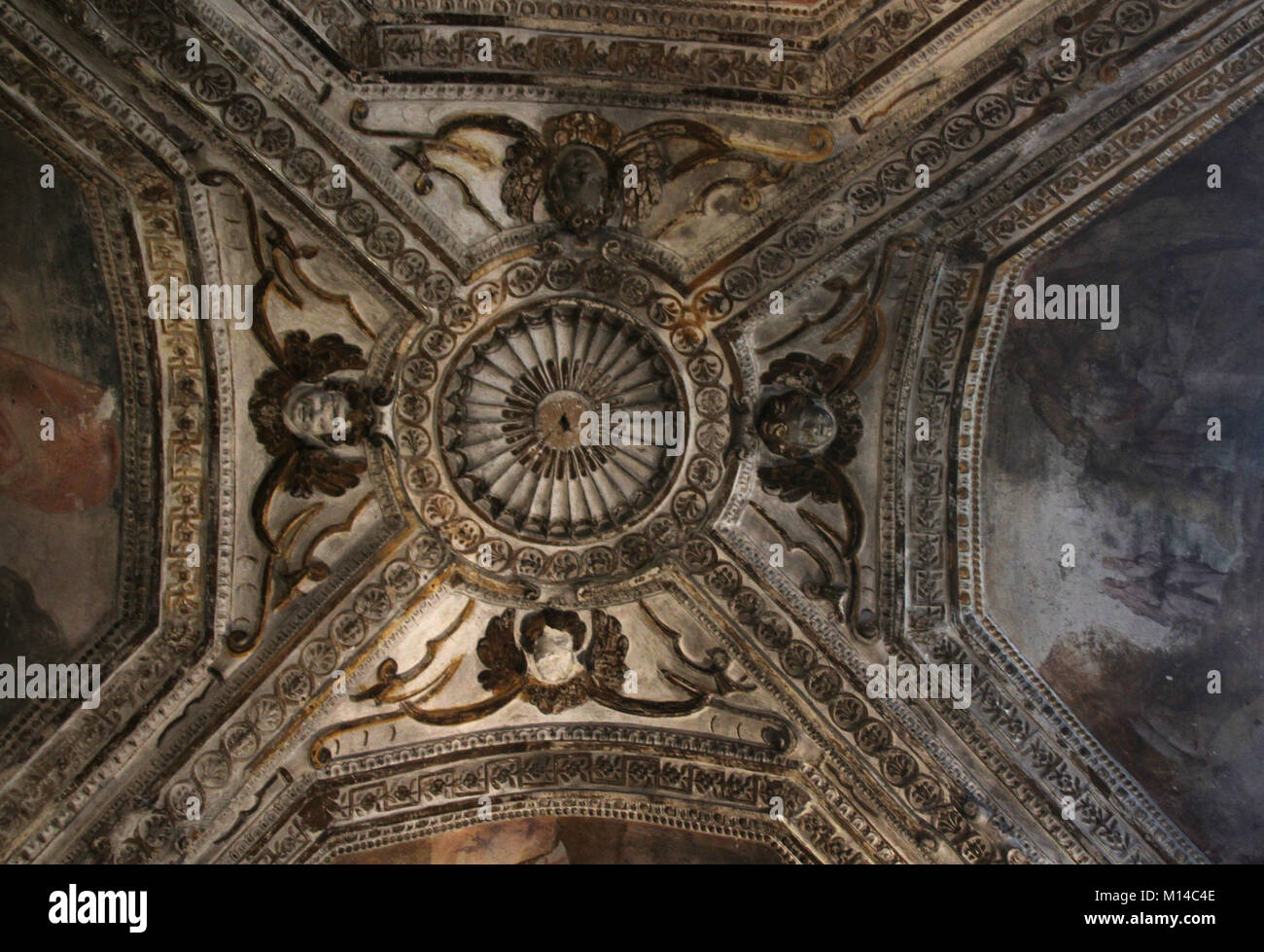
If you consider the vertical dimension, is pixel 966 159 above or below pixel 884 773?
above

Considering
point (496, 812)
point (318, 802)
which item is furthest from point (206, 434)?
point (496, 812)

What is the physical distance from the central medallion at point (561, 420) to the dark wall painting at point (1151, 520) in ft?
7.05

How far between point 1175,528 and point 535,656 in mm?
4050

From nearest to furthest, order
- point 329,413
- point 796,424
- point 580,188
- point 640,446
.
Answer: point 580,188 < point 329,413 < point 796,424 < point 640,446

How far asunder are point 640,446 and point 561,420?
52 cm

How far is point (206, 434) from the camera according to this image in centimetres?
703

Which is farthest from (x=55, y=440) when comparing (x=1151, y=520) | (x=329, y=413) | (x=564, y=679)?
(x=1151, y=520)

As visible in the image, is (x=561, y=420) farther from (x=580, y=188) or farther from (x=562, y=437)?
(x=580, y=188)

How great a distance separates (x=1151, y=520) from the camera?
7.39m

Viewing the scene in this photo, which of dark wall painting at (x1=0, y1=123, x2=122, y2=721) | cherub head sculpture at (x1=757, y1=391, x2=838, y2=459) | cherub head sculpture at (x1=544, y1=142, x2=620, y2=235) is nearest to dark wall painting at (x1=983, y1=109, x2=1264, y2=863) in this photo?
cherub head sculpture at (x1=757, y1=391, x2=838, y2=459)

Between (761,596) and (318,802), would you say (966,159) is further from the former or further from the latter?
(318,802)

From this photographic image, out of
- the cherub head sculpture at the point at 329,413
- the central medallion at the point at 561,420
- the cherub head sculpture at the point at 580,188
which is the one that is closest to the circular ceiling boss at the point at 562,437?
the central medallion at the point at 561,420

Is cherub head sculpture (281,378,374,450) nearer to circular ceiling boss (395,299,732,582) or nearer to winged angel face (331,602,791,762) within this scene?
circular ceiling boss (395,299,732,582)

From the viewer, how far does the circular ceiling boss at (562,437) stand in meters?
7.17
